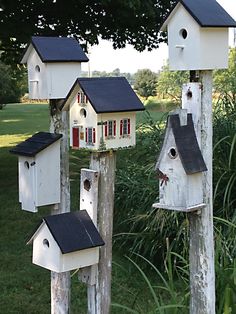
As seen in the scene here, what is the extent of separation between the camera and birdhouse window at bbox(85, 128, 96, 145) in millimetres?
3072

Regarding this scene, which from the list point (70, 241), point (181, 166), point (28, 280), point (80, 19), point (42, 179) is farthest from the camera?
point (80, 19)

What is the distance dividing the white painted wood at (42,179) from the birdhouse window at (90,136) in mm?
458

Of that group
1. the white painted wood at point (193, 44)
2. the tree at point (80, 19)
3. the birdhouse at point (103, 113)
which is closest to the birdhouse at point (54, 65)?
the birdhouse at point (103, 113)

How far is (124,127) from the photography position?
10.4 feet

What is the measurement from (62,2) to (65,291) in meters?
6.72

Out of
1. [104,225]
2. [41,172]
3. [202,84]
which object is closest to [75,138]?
[41,172]

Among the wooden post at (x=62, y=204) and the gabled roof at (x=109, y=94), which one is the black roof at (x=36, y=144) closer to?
the wooden post at (x=62, y=204)

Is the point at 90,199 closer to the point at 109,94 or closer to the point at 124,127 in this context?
the point at 124,127

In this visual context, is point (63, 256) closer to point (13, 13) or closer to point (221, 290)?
point (221, 290)

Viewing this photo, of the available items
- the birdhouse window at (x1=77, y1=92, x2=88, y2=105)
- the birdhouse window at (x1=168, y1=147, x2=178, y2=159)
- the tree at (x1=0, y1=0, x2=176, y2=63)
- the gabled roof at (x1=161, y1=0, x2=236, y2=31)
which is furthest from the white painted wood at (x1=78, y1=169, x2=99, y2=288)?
the tree at (x1=0, y1=0, x2=176, y2=63)

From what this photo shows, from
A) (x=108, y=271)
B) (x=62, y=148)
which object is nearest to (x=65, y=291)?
(x=108, y=271)

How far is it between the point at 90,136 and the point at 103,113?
148 millimetres

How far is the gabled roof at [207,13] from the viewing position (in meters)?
2.90

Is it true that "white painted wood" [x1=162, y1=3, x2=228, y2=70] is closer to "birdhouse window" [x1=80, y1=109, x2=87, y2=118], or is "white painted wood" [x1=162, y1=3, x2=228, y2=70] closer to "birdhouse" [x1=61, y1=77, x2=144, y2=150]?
"birdhouse" [x1=61, y1=77, x2=144, y2=150]
